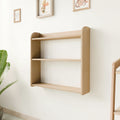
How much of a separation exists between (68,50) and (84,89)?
54 centimetres

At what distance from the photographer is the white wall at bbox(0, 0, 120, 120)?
6.09ft

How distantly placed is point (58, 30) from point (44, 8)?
0.39 metres

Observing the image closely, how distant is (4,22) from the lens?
2.88 m

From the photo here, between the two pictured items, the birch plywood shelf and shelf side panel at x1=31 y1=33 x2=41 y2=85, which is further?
shelf side panel at x1=31 y1=33 x2=41 y2=85

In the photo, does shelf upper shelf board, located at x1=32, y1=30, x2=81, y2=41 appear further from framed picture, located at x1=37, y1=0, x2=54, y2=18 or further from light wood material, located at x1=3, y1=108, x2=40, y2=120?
light wood material, located at x1=3, y1=108, x2=40, y2=120

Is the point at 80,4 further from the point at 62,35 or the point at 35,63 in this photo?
the point at 35,63

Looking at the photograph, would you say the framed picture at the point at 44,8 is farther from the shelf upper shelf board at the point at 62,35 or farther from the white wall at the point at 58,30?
the shelf upper shelf board at the point at 62,35

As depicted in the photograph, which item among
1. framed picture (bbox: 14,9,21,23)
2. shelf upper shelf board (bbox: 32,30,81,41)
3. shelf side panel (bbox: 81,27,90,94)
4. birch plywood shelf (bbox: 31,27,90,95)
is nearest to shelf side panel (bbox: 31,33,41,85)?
birch plywood shelf (bbox: 31,27,90,95)

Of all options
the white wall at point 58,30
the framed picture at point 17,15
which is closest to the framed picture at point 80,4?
the white wall at point 58,30

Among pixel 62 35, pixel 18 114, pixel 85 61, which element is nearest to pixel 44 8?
pixel 62 35

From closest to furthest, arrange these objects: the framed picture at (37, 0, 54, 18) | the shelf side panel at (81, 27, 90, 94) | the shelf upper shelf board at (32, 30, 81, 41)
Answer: the shelf side panel at (81, 27, 90, 94), the shelf upper shelf board at (32, 30, 81, 41), the framed picture at (37, 0, 54, 18)

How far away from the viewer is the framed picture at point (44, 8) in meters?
2.23

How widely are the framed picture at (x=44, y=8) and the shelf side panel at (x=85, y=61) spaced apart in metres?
0.63

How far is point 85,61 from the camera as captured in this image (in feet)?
6.21
